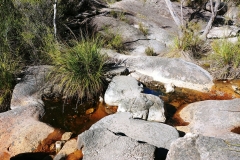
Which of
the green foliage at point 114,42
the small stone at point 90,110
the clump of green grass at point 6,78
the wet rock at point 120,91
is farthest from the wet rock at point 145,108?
the green foliage at point 114,42

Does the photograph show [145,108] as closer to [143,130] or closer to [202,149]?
[143,130]

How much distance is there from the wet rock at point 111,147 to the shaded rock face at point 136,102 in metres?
1.08

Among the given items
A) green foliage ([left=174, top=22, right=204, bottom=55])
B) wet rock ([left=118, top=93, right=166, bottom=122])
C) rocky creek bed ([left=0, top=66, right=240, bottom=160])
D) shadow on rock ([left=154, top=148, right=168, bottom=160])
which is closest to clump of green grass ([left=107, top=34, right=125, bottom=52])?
green foliage ([left=174, top=22, right=204, bottom=55])

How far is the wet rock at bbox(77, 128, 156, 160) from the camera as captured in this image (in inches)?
107

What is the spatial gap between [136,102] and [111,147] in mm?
1431

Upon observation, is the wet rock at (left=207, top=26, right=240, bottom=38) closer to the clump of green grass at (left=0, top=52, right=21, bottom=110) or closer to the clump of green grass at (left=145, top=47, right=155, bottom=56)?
the clump of green grass at (left=145, top=47, right=155, bottom=56)

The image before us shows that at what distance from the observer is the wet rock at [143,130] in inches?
125

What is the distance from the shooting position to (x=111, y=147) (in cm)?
288

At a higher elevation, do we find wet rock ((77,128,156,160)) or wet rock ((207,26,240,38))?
wet rock ((77,128,156,160))

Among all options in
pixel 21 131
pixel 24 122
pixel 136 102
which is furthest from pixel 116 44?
pixel 21 131

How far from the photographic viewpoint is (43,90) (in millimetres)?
4797

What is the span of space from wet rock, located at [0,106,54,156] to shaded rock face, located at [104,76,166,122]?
1.28m

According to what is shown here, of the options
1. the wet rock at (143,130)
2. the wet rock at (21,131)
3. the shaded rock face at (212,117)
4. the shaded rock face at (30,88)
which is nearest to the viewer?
the wet rock at (143,130)

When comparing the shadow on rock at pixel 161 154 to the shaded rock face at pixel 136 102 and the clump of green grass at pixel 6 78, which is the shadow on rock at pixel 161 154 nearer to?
the shaded rock face at pixel 136 102
